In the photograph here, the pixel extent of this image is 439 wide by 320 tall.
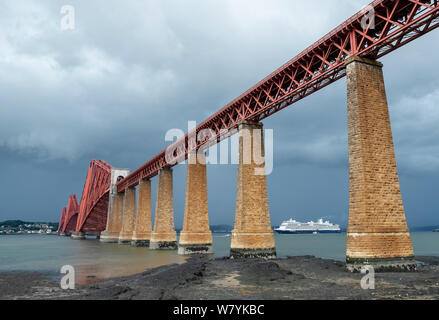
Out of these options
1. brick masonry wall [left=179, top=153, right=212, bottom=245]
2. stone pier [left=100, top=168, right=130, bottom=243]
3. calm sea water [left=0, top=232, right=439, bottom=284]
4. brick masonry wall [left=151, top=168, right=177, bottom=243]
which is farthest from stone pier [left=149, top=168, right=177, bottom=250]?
stone pier [left=100, top=168, right=130, bottom=243]

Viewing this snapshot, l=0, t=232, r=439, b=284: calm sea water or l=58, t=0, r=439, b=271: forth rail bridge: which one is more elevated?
l=58, t=0, r=439, b=271: forth rail bridge

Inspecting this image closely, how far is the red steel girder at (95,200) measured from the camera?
88.1 metres

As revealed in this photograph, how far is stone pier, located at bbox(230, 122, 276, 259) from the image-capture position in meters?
26.1

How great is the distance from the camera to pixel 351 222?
16.5 meters

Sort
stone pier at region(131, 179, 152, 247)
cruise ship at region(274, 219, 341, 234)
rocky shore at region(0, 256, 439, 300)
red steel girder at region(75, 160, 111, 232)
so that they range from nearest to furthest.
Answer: rocky shore at region(0, 256, 439, 300)
stone pier at region(131, 179, 152, 247)
red steel girder at region(75, 160, 111, 232)
cruise ship at region(274, 219, 341, 234)

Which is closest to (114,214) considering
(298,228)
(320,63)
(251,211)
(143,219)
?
(143,219)

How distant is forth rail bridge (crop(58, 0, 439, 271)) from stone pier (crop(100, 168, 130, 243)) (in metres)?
33.4

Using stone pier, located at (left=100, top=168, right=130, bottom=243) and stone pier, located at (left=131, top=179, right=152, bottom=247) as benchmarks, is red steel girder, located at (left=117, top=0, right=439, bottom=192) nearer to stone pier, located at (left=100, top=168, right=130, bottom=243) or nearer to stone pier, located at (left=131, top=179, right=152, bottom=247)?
stone pier, located at (left=131, top=179, right=152, bottom=247)

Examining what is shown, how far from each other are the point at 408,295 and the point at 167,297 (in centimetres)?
808

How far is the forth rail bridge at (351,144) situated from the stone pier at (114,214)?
33421mm

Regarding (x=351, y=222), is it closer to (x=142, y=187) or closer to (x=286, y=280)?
(x=286, y=280)

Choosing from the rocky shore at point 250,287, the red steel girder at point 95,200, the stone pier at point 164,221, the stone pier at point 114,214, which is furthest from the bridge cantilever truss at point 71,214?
the rocky shore at point 250,287

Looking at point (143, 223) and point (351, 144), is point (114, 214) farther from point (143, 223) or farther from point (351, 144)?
point (351, 144)
